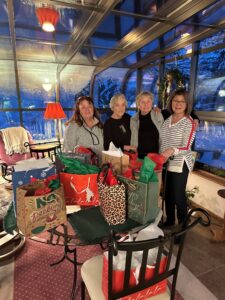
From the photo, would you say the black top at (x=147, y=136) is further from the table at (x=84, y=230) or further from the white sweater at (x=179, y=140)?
the table at (x=84, y=230)

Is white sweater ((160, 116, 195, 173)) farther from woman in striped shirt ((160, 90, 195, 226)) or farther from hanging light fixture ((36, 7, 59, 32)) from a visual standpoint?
hanging light fixture ((36, 7, 59, 32))

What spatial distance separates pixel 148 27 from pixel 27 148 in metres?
2.79

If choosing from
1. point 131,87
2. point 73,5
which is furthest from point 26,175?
point 131,87

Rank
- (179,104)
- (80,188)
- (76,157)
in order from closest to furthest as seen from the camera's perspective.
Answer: (80,188) < (76,157) < (179,104)

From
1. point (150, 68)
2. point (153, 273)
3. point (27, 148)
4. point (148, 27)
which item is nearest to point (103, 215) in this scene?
point (153, 273)

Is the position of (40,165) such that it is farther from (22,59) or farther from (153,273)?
Answer: (22,59)

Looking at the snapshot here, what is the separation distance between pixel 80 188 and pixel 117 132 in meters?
0.84

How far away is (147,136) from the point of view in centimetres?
186

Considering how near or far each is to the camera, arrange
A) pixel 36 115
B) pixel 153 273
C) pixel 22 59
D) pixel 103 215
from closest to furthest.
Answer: pixel 153 273 → pixel 103 215 → pixel 22 59 → pixel 36 115

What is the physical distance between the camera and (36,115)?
4949 millimetres

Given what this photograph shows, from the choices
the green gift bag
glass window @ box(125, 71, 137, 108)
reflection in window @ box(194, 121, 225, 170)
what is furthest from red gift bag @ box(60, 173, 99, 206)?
glass window @ box(125, 71, 137, 108)

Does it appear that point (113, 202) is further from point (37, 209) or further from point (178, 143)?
point (178, 143)

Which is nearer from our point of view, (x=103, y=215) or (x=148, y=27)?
(x=103, y=215)

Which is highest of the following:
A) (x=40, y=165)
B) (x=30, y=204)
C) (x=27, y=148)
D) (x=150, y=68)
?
(x=150, y=68)
